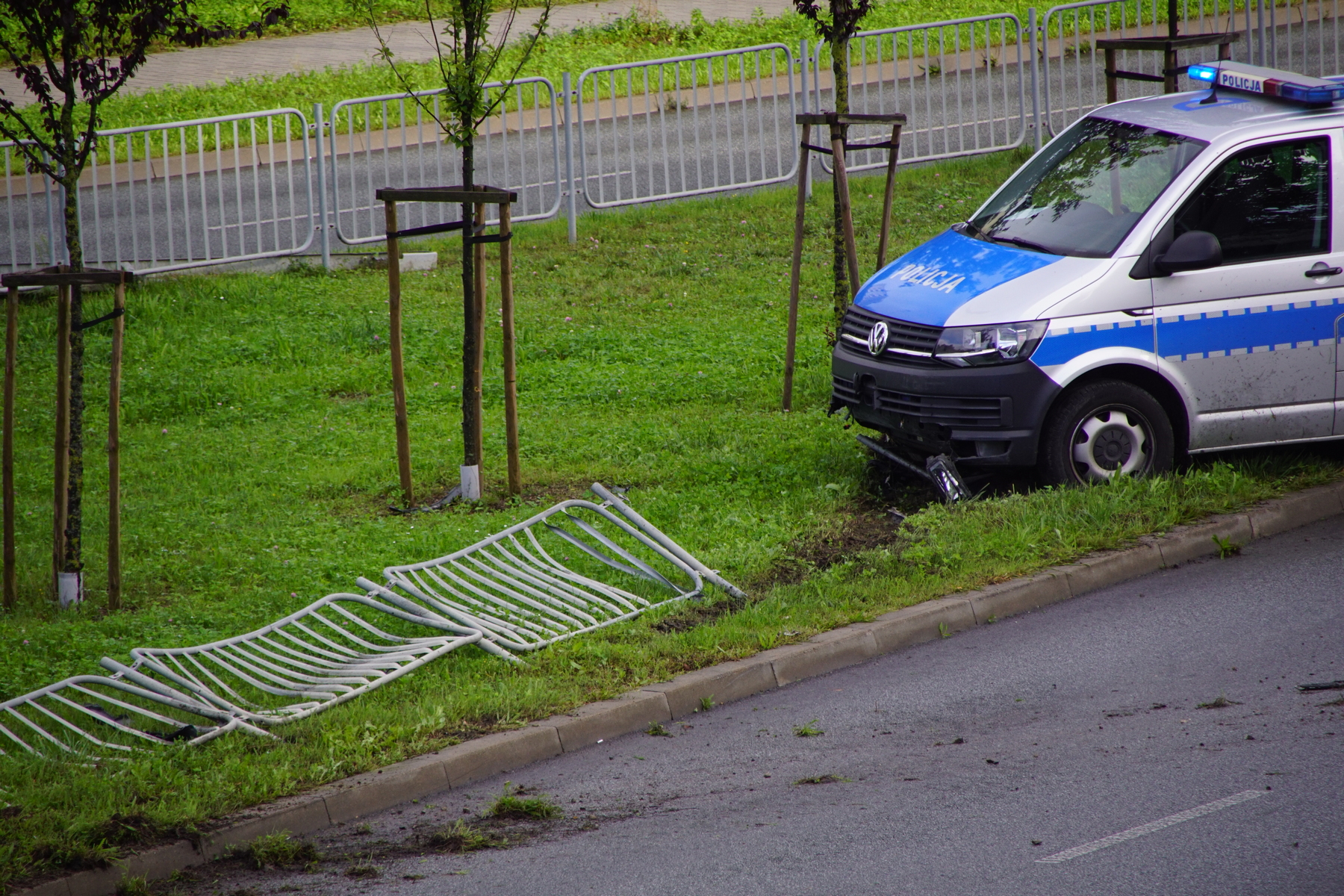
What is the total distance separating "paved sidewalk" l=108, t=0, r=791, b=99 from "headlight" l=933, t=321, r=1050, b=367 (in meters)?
14.0

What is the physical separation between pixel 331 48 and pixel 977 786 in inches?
798

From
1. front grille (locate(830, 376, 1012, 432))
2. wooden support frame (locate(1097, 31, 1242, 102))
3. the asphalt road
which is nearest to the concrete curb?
the asphalt road

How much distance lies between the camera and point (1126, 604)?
6.54 metres

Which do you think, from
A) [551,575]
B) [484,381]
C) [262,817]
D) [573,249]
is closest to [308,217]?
[573,249]

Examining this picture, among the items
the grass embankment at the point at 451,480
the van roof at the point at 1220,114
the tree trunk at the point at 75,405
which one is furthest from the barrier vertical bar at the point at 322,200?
the van roof at the point at 1220,114

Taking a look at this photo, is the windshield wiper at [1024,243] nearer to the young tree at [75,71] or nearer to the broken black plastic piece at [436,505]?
the broken black plastic piece at [436,505]

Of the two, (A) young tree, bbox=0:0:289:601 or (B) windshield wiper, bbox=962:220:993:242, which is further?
(B) windshield wiper, bbox=962:220:993:242

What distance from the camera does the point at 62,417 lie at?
6.80 meters

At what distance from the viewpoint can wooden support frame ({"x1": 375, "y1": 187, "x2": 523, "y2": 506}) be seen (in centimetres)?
791

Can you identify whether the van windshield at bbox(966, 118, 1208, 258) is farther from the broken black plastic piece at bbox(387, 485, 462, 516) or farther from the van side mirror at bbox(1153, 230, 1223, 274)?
the broken black plastic piece at bbox(387, 485, 462, 516)

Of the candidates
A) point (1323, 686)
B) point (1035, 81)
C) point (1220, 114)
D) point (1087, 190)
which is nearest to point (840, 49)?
point (1087, 190)

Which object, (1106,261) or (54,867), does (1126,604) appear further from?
(54,867)

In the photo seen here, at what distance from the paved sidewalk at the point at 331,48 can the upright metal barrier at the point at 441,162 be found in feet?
16.9

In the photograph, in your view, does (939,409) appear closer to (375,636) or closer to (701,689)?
(701,689)
